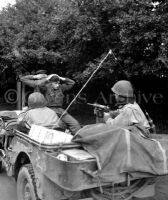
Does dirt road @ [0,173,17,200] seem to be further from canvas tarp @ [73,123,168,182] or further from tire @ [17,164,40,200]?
canvas tarp @ [73,123,168,182]

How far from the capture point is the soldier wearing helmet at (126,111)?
15.1 ft

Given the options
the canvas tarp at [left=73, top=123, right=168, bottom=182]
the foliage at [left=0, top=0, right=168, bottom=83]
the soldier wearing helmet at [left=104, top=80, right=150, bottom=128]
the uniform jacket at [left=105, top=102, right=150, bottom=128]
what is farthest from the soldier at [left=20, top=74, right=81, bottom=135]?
the foliage at [left=0, top=0, right=168, bottom=83]

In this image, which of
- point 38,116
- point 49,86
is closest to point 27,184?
point 38,116

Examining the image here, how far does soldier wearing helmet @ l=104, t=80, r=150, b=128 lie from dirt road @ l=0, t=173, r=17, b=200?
7.06 ft

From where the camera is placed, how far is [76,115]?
17.0 metres

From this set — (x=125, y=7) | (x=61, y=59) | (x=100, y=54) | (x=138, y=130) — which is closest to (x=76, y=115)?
(x=61, y=59)

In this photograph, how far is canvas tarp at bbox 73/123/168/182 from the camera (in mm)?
3652

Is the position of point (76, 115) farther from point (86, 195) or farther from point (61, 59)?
point (86, 195)

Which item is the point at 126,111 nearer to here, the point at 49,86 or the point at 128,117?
the point at 128,117

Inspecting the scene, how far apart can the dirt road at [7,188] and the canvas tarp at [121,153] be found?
7.33ft

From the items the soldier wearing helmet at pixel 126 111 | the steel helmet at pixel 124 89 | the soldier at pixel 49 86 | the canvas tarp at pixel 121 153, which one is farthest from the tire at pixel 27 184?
the soldier at pixel 49 86

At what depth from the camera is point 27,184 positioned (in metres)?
4.27

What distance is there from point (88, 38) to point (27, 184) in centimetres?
814

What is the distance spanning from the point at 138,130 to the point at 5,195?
272 cm
